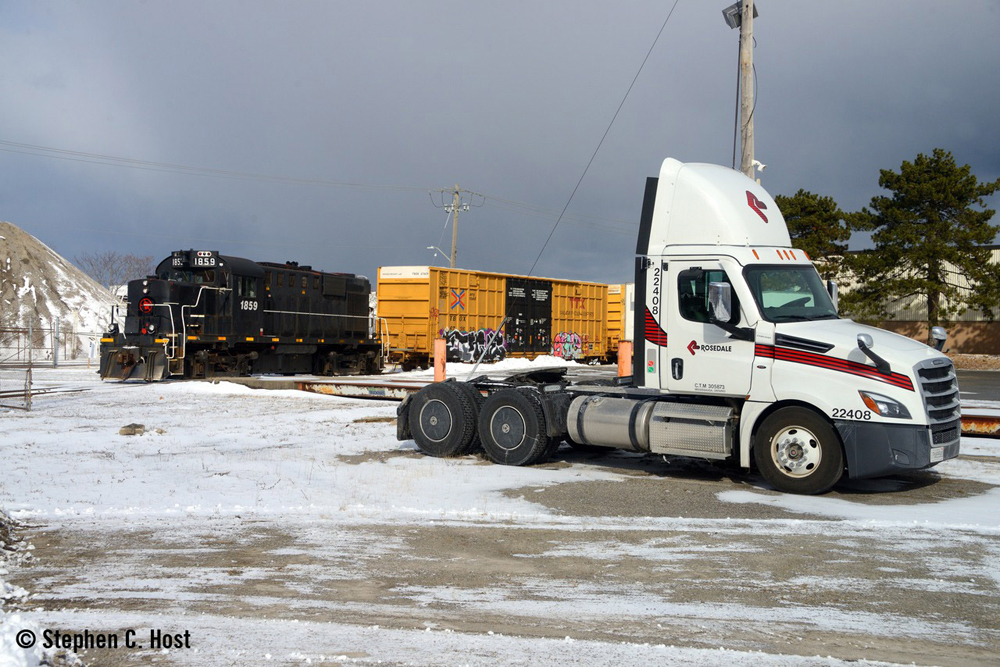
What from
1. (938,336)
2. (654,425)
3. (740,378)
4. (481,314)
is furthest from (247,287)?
(938,336)

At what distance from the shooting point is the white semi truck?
8539 millimetres

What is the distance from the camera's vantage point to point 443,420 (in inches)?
445

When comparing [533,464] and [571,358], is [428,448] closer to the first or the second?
[533,464]

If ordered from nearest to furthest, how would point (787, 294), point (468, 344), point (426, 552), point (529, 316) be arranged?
point (426, 552) → point (787, 294) → point (468, 344) → point (529, 316)

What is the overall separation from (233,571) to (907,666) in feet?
14.0

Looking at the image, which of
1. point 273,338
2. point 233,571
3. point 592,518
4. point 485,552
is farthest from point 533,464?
point 273,338

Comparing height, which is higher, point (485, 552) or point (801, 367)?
point (801, 367)

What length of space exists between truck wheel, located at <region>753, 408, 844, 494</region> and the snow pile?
62.0 m

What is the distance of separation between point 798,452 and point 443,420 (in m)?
4.66

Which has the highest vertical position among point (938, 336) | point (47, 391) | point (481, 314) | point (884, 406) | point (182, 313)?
point (481, 314)

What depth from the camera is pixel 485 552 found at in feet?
21.3

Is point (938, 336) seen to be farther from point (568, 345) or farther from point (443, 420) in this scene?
point (568, 345)

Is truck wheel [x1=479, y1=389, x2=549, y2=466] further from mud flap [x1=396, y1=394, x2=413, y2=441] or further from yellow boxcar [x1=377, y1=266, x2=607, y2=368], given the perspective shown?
yellow boxcar [x1=377, y1=266, x2=607, y2=368]

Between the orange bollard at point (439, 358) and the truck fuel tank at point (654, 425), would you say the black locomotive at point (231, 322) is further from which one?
the truck fuel tank at point (654, 425)
